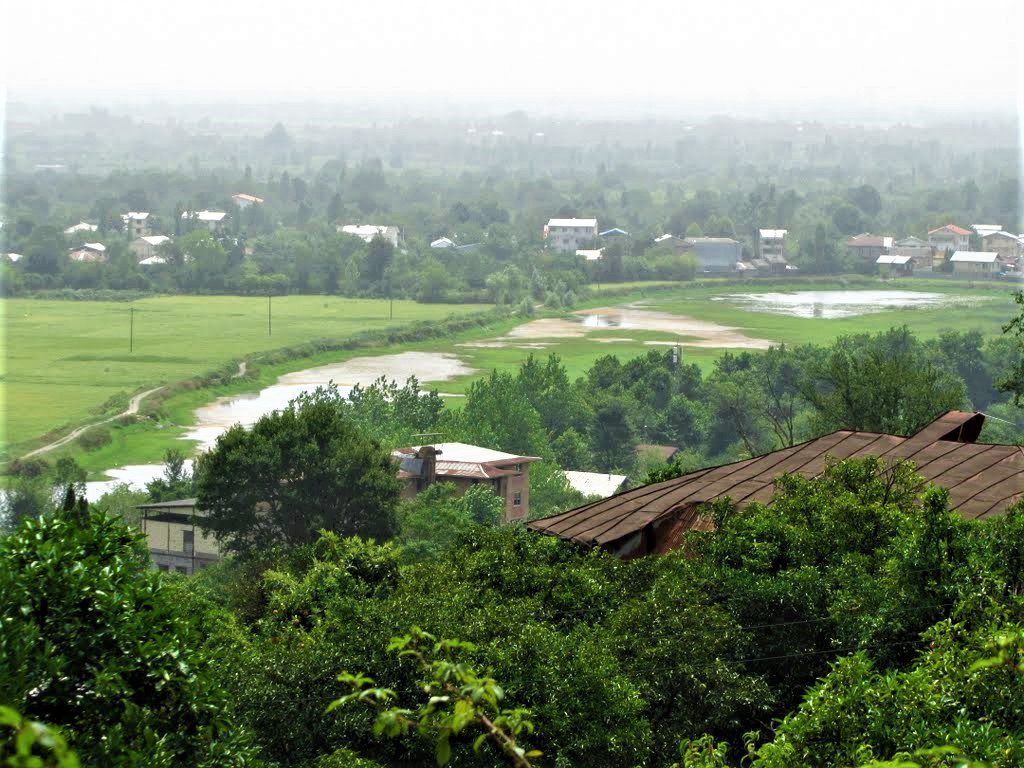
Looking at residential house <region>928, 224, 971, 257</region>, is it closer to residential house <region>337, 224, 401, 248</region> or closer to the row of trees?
residential house <region>337, 224, 401, 248</region>

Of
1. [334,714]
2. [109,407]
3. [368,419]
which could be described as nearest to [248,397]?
[109,407]

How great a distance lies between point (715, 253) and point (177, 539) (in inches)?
2049

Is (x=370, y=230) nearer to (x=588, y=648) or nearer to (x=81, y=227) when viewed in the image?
(x=81, y=227)

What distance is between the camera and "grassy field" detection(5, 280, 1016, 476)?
34.2 meters

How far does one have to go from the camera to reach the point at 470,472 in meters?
25.4

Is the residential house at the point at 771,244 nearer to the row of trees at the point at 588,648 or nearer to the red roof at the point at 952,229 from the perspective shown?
the red roof at the point at 952,229

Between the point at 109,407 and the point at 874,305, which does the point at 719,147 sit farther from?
the point at 109,407

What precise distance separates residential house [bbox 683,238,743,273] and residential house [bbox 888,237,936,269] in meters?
7.64

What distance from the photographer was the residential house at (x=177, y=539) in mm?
22359

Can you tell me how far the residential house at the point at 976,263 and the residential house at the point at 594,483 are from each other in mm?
41920

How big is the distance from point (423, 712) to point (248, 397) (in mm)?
34865

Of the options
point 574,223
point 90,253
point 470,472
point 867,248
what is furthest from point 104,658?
point 574,223

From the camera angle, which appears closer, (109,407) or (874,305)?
(109,407)

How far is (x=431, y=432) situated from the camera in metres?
29.6
